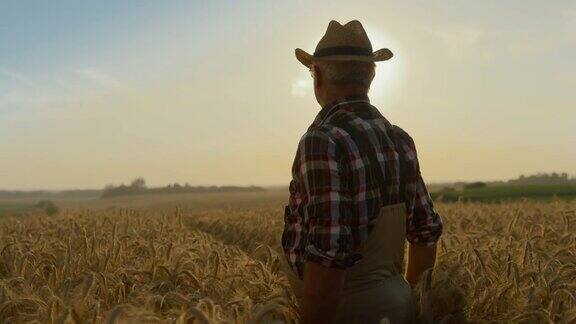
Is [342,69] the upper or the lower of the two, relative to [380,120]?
upper

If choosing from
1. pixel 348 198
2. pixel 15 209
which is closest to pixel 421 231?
pixel 348 198

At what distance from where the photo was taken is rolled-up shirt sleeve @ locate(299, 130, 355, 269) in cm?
304

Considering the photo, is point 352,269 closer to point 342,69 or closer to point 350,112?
point 350,112

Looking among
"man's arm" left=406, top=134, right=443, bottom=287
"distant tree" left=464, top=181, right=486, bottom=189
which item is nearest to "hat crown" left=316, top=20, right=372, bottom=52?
"man's arm" left=406, top=134, right=443, bottom=287

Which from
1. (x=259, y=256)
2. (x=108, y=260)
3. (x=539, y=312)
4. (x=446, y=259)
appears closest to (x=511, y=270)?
(x=446, y=259)

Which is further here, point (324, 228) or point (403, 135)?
point (403, 135)

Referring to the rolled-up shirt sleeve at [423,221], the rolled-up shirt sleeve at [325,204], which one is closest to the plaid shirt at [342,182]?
the rolled-up shirt sleeve at [325,204]

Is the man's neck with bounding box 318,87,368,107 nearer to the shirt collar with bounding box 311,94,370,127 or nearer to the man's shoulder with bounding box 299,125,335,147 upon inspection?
the shirt collar with bounding box 311,94,370,127

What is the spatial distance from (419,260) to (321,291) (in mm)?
1202

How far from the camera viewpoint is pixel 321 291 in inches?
122

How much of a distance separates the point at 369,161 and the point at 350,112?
299 millimetres

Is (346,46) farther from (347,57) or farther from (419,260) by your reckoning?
(419,260)

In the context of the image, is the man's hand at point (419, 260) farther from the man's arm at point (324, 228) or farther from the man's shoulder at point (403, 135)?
the man's arm at point (324, 228)

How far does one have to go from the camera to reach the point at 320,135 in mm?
3154
